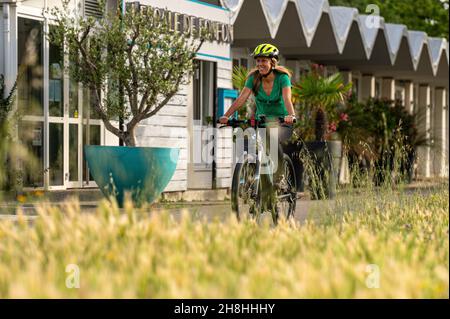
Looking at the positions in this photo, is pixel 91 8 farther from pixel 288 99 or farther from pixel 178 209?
pixel 288 99

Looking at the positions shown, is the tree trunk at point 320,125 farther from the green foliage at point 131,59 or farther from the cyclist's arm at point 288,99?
the cyclist's arm at point 288,99

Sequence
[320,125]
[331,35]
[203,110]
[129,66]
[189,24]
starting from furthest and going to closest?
[331,35] → [203,110] → [320,125] → [189,24] → [129,66]

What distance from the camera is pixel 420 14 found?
40594 millimetres

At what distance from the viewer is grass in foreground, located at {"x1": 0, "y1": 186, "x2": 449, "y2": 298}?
201 inches

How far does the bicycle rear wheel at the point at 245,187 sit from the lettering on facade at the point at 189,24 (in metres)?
4.53

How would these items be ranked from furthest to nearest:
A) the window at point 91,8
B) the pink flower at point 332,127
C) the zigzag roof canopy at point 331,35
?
1. the pink flower at point 332,127
2. the zigzag roof canopy at point 331,35
3. the window at point 91,8

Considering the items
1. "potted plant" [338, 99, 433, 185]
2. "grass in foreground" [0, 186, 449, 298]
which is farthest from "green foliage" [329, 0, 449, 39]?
"grass in foreground" [0, 186, 449, 298]

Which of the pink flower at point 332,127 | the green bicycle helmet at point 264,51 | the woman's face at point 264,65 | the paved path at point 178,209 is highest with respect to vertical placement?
the green bicycle helmet at point 264,51

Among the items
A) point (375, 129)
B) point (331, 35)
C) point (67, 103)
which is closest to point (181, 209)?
point (67, 103)

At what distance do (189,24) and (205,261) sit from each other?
39.0 ft

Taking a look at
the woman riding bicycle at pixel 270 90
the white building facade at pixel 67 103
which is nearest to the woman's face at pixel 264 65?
the woman riding bicycle at pixel 270 90

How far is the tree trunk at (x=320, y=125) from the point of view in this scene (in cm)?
1892

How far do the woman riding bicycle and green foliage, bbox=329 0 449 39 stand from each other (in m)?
30.1
